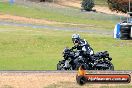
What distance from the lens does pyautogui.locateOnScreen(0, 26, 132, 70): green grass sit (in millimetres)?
27337

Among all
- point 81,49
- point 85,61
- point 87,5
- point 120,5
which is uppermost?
point 81,49

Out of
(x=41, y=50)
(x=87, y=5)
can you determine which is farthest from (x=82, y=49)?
(x=87, y=5)

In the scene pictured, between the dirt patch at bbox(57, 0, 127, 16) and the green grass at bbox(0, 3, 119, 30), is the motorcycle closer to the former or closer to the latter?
the green grass at bbox(0, 3, 119, 30)

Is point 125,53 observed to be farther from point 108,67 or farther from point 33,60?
point 108,67

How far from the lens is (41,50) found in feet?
117

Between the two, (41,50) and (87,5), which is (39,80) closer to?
(41,50)

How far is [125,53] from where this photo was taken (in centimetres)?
3388

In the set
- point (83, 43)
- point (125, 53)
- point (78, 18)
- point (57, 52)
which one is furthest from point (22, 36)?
point (78, 18)

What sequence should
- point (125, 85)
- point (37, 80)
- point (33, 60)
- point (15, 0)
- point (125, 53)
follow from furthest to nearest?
1. point (15, 0)
2. point (125, 53)
3. point (33, 60)
4. point (37, 80)
5. point (125, 85)

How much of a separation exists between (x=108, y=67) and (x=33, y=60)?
8.99 meters

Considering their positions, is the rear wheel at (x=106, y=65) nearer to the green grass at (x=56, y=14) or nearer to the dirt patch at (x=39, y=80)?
the dirt patch at (x=39, y=80)

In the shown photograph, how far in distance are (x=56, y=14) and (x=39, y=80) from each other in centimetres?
5957

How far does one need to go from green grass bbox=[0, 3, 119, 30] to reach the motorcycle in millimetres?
46757

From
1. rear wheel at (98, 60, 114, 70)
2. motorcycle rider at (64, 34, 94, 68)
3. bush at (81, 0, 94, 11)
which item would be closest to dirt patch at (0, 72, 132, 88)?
motorcycle rider at (64, 34, 94, 68)
